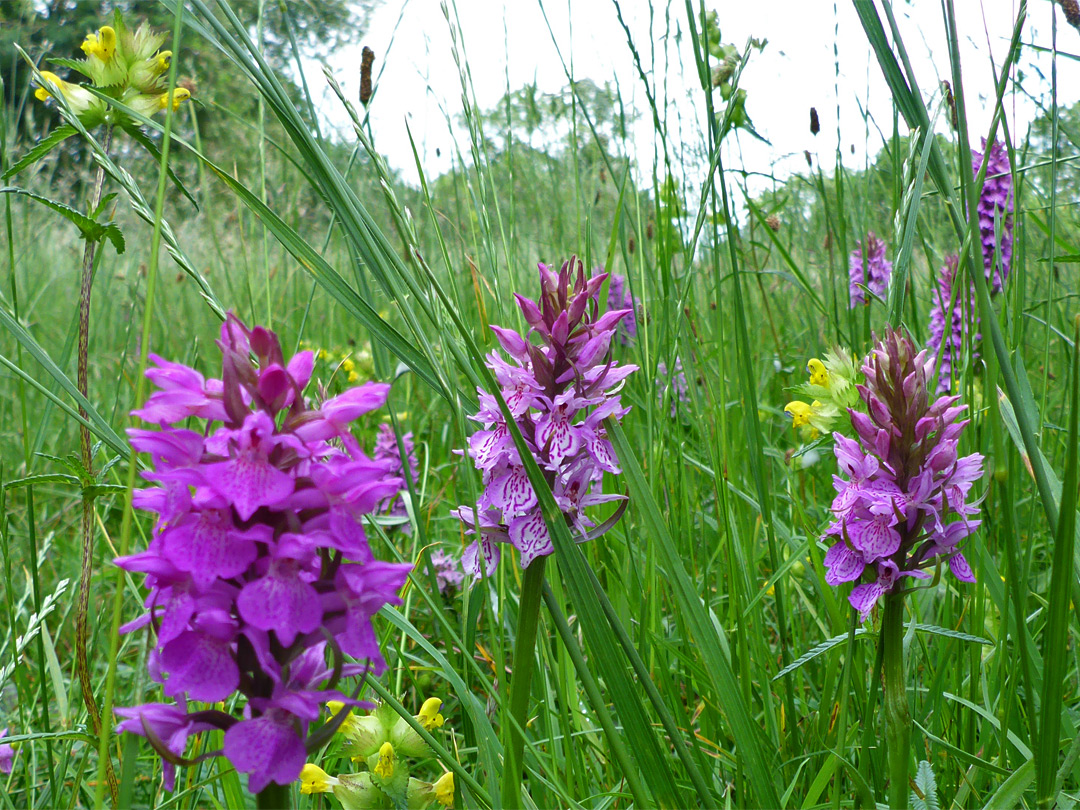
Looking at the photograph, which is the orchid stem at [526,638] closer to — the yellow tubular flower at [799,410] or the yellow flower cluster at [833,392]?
the yellow flower cluster at [833,392]

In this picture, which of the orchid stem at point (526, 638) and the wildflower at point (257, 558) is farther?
the orchid stem at point (526, 638)

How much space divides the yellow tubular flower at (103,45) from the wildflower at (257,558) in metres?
0.85

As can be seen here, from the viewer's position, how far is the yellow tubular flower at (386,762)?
1.01 metres

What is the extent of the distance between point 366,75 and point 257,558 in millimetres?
1140

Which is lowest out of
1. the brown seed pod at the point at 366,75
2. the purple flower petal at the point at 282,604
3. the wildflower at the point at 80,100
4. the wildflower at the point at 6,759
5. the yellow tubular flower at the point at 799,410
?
the wildflower at the point at 6,759

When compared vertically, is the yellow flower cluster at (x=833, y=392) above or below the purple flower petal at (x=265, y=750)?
above

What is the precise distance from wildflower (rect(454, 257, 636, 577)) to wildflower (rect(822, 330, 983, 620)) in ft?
1.10

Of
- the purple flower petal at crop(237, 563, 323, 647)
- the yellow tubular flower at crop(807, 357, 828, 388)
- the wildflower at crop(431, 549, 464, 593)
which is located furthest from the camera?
the wildflower at crop(431, 549, 464, 593)

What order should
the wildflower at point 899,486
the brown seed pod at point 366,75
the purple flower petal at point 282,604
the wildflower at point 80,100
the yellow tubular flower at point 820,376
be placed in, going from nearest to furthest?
1. the purple flower petal at point 282,604
2. the wildflower at point 899,486
3. the wildflower at point 80,100
4. the brown seed pod at point 366,75
5. the yellow tubular flower at point 820,376

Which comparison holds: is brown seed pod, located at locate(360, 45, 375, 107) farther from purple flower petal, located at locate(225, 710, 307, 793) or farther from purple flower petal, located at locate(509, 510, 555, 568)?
purple flower petal, located at locate(225, 710, 307, 793)

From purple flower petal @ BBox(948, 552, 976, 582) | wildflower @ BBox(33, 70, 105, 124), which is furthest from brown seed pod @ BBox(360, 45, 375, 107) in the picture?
purple flower petal @ BBox(948, 552, 976, 582)

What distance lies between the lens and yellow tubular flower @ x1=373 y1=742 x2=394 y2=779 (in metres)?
1.01

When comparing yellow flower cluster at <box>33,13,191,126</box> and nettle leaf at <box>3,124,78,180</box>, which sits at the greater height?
yellow flower cluster at <box>33,13,191,126</box>

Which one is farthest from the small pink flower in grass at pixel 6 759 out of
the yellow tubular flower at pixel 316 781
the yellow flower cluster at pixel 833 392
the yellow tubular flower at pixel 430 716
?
the yellow flower cluster at pixel 833 392
